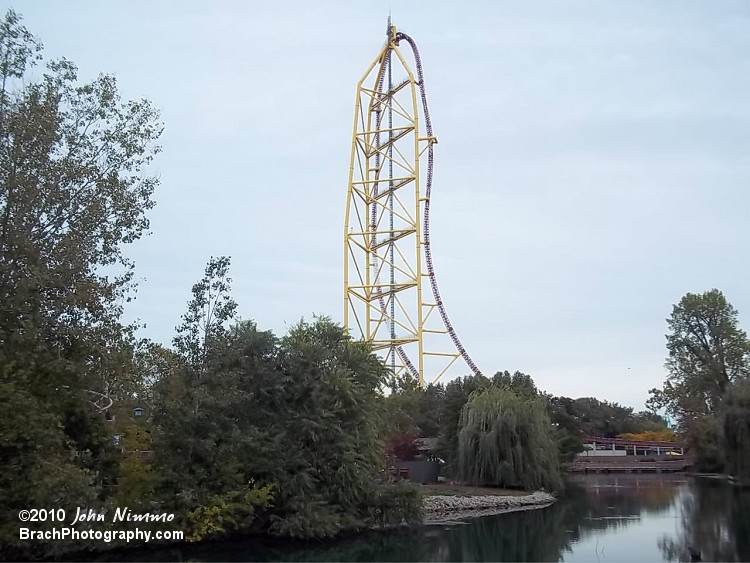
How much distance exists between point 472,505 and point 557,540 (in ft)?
17.4

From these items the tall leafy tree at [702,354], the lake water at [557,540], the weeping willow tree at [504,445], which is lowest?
the lake water at [557,540]

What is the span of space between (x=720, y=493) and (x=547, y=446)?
20.3 ft

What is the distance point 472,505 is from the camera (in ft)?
68.6

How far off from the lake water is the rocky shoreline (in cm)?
56

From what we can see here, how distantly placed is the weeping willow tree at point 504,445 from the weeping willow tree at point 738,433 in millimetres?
6519

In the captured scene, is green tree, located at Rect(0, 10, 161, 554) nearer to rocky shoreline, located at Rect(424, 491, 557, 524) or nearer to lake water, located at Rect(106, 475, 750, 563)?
lake water, located at Rect(106, 475, 750, 563)

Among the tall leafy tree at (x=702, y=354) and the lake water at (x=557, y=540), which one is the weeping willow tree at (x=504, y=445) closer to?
the lake water at (x=557, y=540)

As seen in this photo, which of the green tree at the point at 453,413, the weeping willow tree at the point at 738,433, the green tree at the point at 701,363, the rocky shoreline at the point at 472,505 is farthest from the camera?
the green tree at the point at 701,363

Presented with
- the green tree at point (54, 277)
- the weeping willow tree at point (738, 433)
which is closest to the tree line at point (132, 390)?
the green tree at point (54, 277)

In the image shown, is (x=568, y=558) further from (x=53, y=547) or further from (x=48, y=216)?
(x=48, y=216)

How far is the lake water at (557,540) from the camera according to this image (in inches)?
524

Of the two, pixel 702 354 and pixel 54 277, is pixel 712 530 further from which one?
pixel 702 354

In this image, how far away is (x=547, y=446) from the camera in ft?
83.2

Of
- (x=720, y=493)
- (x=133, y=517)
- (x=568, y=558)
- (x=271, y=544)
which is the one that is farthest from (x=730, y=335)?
(x=133, y=517)
